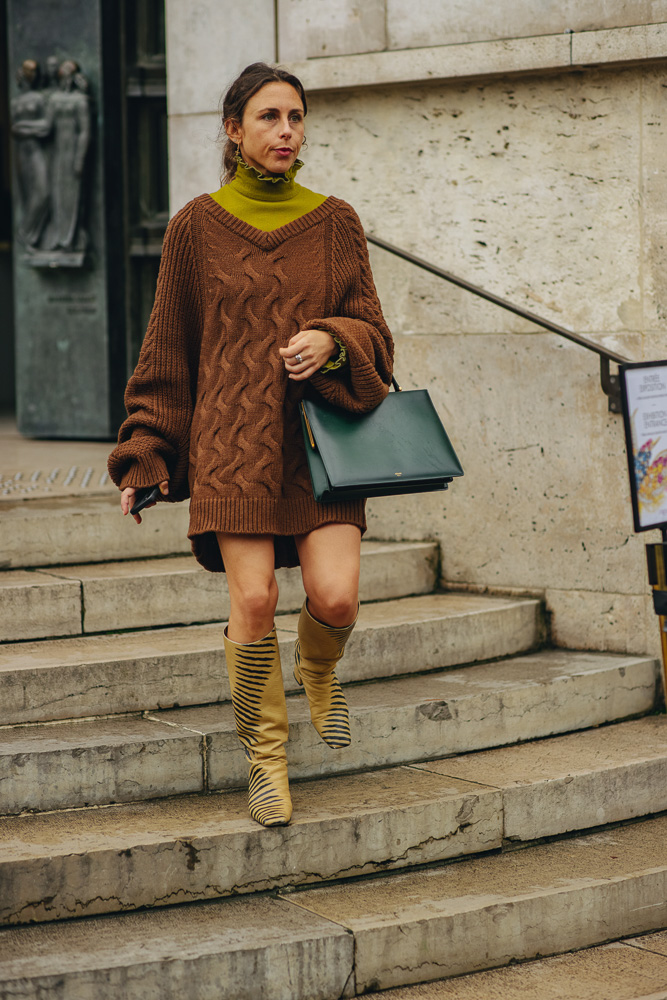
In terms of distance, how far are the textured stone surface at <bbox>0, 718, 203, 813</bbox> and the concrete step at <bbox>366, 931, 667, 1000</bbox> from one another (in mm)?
876

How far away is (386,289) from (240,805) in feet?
8.80

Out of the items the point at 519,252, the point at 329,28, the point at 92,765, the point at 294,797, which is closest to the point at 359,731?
the point at 294,797

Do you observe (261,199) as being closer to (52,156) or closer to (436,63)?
(436,63)

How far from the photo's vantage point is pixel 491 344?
5.45 metres

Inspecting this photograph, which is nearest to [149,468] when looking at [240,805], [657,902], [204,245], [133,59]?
[204,245]

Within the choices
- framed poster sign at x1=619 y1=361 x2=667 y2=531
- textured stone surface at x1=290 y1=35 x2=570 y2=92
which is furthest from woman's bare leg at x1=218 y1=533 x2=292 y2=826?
textured stone surface at x1=290 y1=35 x2=570 y2=92

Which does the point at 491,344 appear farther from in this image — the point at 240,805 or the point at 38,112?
the point at 38,112

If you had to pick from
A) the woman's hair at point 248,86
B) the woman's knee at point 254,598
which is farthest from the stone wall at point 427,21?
the woman's knee at point 254,598

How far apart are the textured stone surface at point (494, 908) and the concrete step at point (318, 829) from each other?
91mm

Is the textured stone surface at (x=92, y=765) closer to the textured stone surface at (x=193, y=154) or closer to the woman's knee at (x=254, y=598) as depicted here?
the woman's knee at (x=254, y=598)

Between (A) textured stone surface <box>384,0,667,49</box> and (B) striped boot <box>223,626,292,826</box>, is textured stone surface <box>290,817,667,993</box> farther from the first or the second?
(A) textured stone surface <box>384,0,667,49</box>

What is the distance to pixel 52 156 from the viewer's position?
713 centimetres

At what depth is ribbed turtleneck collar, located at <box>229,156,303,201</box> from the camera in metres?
3.45

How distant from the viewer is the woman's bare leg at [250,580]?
3428 mm
